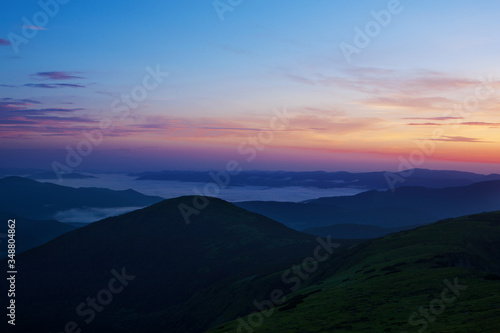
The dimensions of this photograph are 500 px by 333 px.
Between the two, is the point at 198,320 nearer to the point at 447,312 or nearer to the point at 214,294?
the point at 214,294

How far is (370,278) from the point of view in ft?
297

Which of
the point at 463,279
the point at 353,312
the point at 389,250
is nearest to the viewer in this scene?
the point at 353,312

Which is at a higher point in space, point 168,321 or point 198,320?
point 198,320

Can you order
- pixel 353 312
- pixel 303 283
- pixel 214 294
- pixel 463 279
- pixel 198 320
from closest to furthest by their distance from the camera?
pixel 353 312 < pixel 463 279 < pixel 303 283 < pixel 198 320 < pixel 214 294

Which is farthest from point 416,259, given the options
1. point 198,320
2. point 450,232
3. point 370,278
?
point 198,320

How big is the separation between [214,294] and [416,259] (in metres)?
119

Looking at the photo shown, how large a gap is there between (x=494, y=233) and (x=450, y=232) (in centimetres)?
1230

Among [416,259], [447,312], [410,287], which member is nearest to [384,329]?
[447,312]

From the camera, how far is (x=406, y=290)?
7212 centimetres

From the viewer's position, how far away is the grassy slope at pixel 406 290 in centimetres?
5462

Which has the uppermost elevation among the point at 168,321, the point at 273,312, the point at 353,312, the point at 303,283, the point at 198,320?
the point at 353,312

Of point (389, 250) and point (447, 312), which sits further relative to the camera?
point (389, 250)

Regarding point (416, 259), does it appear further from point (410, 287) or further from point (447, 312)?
point (447, 312)

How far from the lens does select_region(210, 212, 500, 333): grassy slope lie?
54.6m
